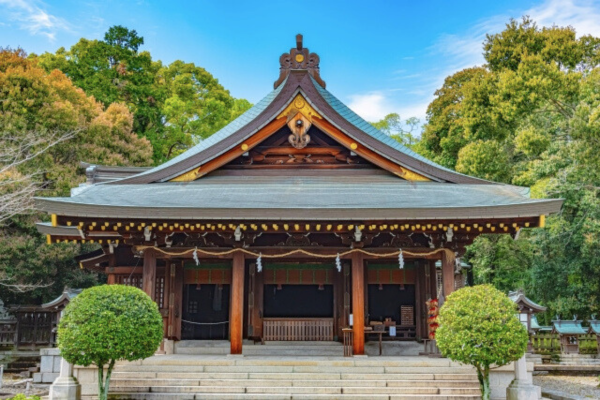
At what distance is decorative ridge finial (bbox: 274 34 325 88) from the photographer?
1680 cm

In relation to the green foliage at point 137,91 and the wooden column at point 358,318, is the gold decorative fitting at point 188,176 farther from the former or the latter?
the green foliage at point 137,91

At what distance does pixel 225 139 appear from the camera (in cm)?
1495

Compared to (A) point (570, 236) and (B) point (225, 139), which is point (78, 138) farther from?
(A) point (570, 236)

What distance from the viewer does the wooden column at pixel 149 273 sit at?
1378 centimetres

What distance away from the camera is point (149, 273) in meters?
13.9

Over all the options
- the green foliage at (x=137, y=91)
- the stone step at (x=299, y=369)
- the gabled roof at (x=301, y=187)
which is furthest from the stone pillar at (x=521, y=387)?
the green foliage at (x=137, y=91)

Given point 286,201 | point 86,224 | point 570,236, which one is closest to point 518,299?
point 570,236

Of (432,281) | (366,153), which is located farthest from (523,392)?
(366,153)

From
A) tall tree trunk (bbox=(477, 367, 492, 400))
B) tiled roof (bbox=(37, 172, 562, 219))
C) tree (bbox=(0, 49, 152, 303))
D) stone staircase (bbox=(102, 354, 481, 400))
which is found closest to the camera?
tall tree trunk (bbox=(477, 367, 492, 400))

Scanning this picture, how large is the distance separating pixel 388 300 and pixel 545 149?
42.1 ft

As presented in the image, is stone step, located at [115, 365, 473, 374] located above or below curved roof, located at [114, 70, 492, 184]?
below

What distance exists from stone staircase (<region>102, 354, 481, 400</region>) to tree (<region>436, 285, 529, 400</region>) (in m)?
1.22

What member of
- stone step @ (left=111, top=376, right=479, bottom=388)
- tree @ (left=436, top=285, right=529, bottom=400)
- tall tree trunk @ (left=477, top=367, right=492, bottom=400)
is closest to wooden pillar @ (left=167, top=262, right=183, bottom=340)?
stone step @ (left=111, top=376, right=479, bottom=388)

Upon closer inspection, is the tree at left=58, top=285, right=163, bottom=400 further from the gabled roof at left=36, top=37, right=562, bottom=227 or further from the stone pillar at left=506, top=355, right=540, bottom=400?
the stone pillar at left=506, top=355, right=540, bottom=400
